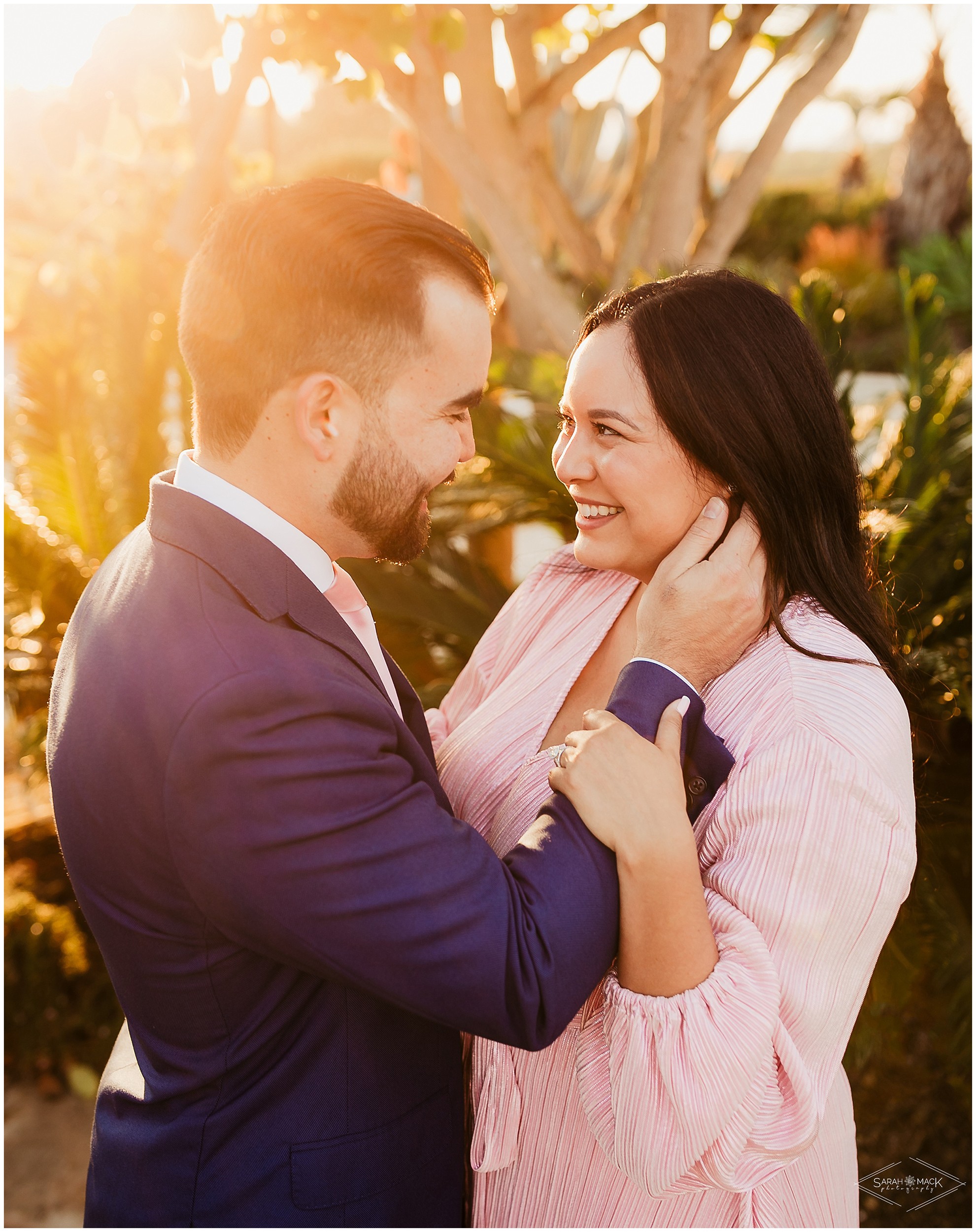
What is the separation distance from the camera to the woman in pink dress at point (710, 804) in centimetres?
147

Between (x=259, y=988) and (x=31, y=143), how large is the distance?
4.33 metres

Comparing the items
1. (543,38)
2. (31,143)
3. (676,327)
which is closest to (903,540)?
(676,327)

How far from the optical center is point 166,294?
14.8 feet

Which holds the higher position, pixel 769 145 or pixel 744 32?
pixel 744 32

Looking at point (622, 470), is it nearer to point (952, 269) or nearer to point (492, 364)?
point (492, 364)

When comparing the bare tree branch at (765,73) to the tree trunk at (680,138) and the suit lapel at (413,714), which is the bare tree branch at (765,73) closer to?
the tree trunk at (680,138)

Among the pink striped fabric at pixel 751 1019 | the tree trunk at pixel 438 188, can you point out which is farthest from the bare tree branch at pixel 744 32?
the pink striped fabric at pixel 751 1019

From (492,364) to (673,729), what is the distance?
2.96 metres

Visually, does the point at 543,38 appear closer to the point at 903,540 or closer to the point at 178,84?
the point at 178,84

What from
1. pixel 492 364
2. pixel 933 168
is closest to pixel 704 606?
pixel 492 364

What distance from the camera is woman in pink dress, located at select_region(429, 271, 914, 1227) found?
57.9 inches

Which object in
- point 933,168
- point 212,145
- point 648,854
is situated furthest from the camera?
point 933,168

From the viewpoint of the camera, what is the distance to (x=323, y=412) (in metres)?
Answer: 1.63

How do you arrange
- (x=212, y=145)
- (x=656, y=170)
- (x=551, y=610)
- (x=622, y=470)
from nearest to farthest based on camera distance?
(x=622, y=470) → (x=551, y=610) → (x=656, y=170) → (x=212, y=145)
